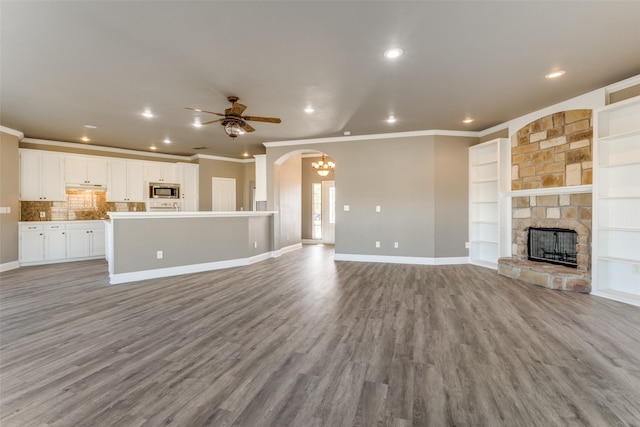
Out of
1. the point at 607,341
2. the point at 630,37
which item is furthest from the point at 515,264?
the point at 630,37

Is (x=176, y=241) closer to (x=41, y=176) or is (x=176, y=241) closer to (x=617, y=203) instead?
(x=41, y=176)

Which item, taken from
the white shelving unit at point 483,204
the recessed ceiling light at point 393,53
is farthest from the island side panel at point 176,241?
the white shelving unit at point 483,204

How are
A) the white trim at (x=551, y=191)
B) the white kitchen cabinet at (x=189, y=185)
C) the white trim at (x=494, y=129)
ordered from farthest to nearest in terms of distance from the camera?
the white kitchen cabinet at (x=189, y=185)
the white trim at (x=494, y=129)
the white trim at (x=551, y=191)

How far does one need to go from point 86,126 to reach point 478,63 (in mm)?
6968

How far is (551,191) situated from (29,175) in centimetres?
1050

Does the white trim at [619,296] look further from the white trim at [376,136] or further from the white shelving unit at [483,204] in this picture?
the white trim at [376,136]

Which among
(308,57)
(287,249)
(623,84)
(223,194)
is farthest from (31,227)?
(623,84)

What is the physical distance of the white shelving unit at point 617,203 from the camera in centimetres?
375

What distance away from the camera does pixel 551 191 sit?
457 cm

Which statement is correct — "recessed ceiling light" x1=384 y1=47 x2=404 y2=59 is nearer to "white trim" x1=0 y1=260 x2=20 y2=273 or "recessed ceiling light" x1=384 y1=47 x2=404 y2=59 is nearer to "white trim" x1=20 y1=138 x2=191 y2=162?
"white trim" x1=20 y1=138 x2=191 y2=162

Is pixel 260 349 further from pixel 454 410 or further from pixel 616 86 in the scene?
pixel 616 86

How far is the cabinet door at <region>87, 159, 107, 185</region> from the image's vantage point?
715 cm

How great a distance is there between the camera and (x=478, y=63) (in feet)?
10.5

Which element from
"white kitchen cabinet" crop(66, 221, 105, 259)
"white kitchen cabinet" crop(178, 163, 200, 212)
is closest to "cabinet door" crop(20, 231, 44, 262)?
Result: "white kitchen cabinet" crop(66, 221, 105, 259)
